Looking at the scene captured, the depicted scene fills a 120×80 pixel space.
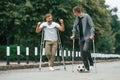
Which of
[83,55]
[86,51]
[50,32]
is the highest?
[50,32]

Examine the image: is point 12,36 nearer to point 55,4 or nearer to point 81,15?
point 55,4

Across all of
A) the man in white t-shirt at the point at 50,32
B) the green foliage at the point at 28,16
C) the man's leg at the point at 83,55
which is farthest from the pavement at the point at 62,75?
the green foliage at the point at 28,16

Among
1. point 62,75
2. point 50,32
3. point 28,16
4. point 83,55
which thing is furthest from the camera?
point 28,16

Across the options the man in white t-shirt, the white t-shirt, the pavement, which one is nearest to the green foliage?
the man in white t-shirt

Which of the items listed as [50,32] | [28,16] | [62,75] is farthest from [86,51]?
[28,16]

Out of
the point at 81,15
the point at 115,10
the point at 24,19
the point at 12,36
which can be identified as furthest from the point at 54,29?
the point at 115,10

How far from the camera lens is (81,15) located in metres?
15.3

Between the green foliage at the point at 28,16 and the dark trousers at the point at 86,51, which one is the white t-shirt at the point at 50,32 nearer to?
the dark trousers at the point at 86,51

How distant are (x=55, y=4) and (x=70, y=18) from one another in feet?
6.24

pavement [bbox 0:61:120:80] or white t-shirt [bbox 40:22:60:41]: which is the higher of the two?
white t-shirt [bbox 40:22:60:41]

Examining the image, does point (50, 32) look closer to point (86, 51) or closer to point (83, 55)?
point (83, 55)

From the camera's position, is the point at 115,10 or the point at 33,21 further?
the point at 115,10

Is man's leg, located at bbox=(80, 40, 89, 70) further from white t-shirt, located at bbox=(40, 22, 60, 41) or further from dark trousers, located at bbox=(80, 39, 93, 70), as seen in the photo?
white t-shirt, located at bbox=(40, 22, 60, 41)

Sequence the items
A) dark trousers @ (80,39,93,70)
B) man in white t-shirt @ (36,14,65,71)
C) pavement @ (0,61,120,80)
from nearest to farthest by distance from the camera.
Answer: pavement @ (0,61,120,80), dark trousers @ (80,39,93,70), man in white t-shirt @ (36,14,65,71)
